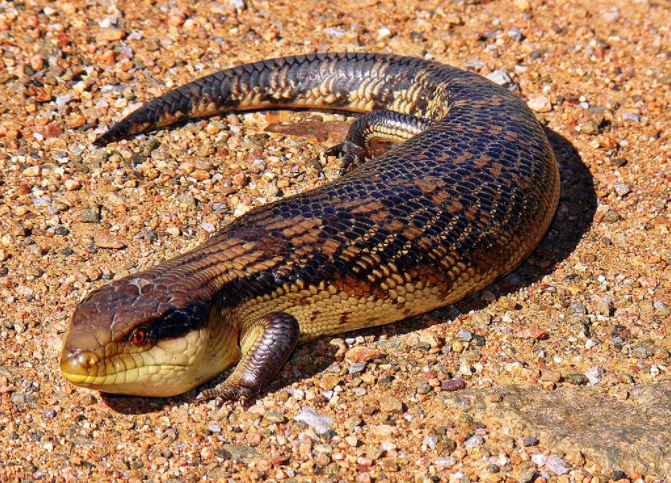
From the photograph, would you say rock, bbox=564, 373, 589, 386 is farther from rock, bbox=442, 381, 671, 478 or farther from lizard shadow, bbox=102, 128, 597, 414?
lizard shadow, bbox=102, 128, 597, 414

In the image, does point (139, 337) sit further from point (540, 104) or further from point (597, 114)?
point (597, 114)

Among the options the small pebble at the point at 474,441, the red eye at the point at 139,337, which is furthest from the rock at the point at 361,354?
the red eye at the point at 139,337

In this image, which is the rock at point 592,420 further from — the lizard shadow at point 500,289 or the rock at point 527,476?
the lizard shadow at point 500,289

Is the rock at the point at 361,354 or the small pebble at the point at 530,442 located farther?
the rock at the point at 361,354

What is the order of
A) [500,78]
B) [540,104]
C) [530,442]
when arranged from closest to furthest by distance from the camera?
[530,442] < [540,104] < [500,78]

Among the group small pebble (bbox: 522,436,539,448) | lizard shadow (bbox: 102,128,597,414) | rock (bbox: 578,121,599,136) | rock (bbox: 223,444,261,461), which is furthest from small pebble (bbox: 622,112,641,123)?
rock (bbox: 223,444,261,461)

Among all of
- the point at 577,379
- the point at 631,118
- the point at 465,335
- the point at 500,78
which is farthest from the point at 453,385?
the point at 500,78
